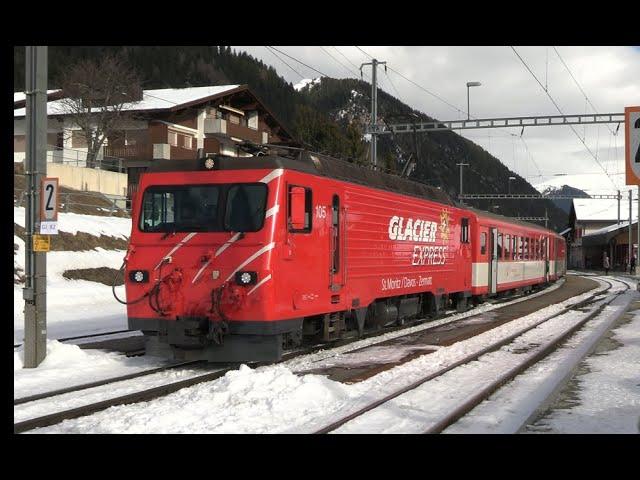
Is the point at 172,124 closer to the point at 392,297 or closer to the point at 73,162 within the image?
the point at 73,162

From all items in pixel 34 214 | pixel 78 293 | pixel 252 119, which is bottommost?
pixel 78 293

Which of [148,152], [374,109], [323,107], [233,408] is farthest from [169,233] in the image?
[323,107]

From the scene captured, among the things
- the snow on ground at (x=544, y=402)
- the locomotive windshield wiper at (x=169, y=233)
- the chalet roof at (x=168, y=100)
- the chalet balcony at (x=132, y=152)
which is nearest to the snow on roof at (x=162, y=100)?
the chalet roof at (x=168, y=100)

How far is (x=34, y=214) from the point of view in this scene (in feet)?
34.8

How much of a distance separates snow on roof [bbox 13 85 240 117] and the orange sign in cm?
4120

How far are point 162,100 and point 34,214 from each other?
130 feet

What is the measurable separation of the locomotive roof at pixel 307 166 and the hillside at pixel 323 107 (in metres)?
0.60

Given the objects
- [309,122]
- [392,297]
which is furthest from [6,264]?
[309,122]

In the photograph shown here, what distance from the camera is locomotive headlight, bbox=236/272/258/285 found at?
31.7ft

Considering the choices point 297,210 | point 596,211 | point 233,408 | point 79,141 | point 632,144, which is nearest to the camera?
point 632,144

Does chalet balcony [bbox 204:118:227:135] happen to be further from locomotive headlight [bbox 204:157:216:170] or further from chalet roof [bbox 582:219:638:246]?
locomotive headlight [bbox 204:157:216:170]

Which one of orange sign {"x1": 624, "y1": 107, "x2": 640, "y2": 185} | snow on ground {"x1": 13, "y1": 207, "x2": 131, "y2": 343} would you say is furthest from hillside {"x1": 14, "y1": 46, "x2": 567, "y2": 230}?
snow on ground {"x1": 13, "y1": 207, "x2": 131, "y2": 343}

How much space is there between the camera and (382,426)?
707 cm

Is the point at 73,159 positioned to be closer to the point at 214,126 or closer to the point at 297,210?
the point at 214,126
